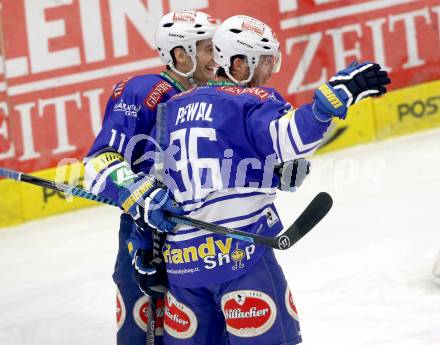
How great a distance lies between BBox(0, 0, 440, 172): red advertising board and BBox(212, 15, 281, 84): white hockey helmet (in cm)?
339

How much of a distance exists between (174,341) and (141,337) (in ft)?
1.45

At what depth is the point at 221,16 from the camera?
727 centimetres

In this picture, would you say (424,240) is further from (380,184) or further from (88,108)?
(88,108)

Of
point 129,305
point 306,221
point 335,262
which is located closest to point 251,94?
point 306,221

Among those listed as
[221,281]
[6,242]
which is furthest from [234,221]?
[6,242]

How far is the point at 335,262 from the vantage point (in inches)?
216

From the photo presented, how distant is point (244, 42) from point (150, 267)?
2.62 ft

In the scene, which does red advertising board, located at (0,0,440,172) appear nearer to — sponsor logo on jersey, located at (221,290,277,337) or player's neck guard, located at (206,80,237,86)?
player's neck guard, located at (206,80,237,86)

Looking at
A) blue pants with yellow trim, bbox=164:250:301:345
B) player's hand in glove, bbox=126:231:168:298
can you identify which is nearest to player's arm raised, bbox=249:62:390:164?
blue pants with yellow trim, bbox=164:250:301:345

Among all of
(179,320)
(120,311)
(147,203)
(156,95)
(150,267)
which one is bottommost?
(120,311)

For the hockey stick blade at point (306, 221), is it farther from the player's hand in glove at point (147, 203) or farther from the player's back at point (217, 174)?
the player's hand in glove at point (147, 203)

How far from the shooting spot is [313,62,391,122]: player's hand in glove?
3105 millimetres

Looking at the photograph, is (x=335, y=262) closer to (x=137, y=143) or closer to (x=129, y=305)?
(x=129, y=305)

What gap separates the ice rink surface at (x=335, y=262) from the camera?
187 inches
